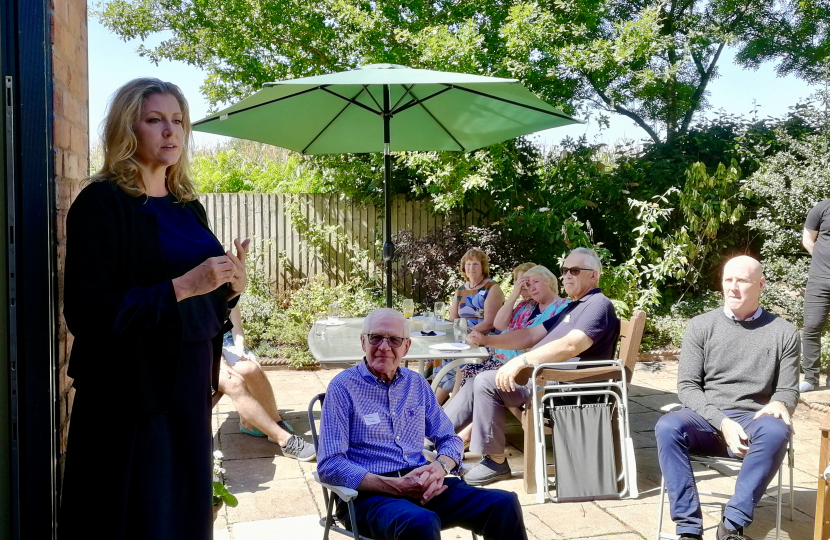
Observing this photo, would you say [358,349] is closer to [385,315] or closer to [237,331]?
[237,331]

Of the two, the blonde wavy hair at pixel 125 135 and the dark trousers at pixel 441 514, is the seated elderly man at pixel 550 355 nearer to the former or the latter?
the dark trousers at pixel 441 514

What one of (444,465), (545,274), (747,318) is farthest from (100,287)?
(545,274)

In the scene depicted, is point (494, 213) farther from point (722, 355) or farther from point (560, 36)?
point (722, 355)

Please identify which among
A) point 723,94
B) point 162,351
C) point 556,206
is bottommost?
point 162,351

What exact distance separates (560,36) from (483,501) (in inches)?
300

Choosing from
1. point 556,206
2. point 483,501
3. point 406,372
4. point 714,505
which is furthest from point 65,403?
point 556,206

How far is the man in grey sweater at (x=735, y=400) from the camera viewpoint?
316 centimetres

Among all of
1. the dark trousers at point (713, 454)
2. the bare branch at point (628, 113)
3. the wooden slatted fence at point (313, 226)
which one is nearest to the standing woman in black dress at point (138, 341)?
the dark trousers at point (713, 454)

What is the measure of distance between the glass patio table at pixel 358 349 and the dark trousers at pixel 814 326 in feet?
10.3

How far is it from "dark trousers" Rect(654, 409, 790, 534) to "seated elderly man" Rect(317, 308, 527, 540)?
3.51 feet

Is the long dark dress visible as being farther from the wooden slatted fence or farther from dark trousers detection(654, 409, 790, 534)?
the wooden slatted fence

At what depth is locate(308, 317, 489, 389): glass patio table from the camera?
405cm

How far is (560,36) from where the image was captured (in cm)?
Result: 902

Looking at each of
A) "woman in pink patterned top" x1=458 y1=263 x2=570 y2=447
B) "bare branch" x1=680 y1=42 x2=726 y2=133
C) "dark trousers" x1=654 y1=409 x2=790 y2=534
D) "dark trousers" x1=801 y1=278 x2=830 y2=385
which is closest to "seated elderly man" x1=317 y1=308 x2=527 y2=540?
"dark trousers" x1=654 y1=409 x2=790 y2=534
